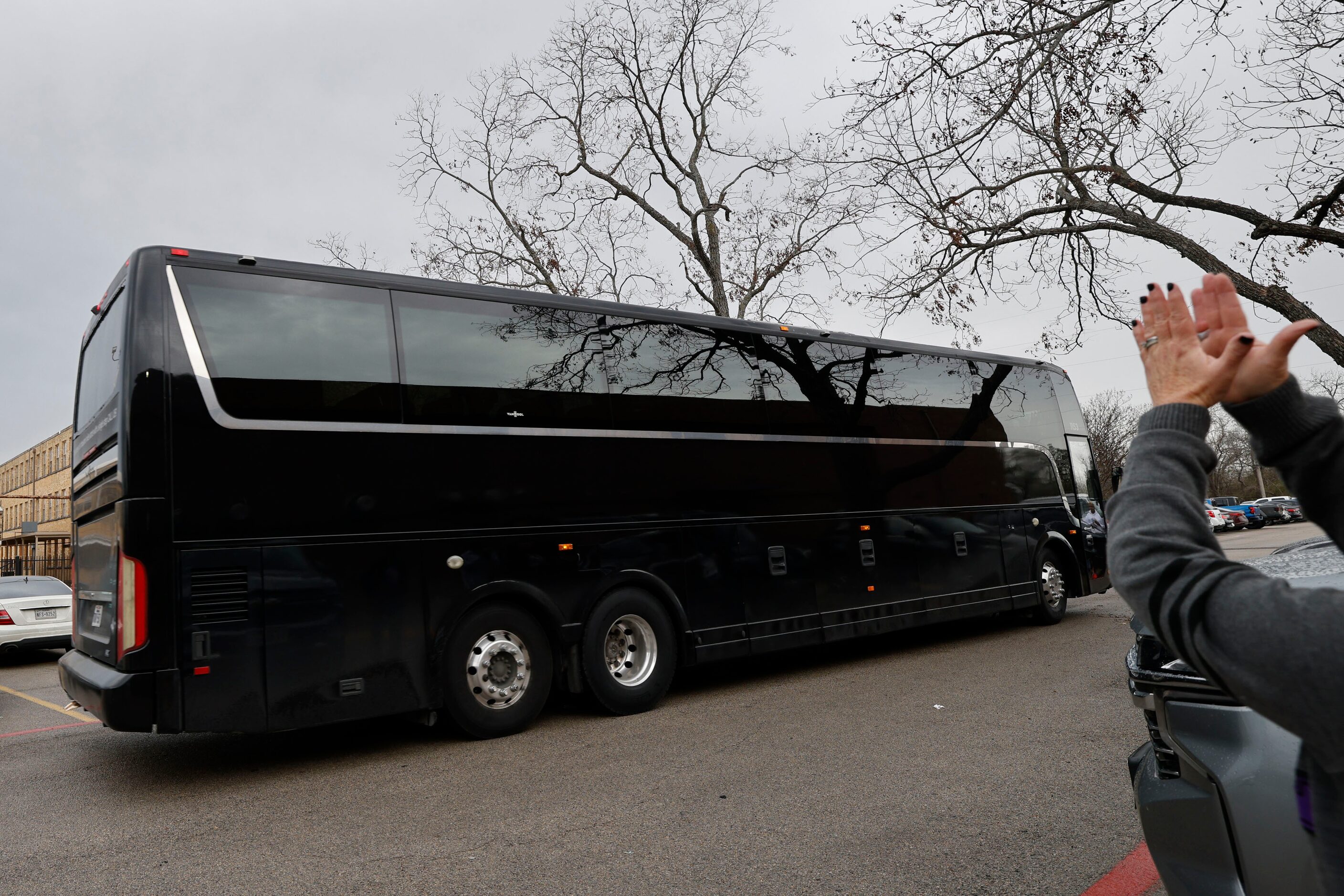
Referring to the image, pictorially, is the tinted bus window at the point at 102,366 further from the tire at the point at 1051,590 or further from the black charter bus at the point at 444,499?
the tire at the point at 1051,590

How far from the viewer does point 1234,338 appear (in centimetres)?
146

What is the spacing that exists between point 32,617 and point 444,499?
1123 centimetres

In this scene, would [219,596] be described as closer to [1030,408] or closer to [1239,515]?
[1030,408]

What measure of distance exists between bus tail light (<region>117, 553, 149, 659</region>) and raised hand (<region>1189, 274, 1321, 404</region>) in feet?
20.7

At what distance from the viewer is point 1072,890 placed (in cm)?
378

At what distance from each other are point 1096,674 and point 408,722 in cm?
618

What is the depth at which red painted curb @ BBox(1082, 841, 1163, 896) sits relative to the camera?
3742mm

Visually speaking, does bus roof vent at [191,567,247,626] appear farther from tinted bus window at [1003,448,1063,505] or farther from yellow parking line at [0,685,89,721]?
tinted bus window at [1003,448,1063,505]

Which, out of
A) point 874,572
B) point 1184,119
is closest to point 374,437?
point 874,572

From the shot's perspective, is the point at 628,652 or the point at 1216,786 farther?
the point at 628,652

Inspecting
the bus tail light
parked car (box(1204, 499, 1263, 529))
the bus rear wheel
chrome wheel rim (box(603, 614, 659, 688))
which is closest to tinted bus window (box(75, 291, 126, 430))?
the bus tail light

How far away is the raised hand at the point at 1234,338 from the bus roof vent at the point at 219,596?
6253 millimetres

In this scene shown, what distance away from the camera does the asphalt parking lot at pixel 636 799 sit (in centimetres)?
425

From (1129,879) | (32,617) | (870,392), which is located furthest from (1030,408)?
(32,617)
